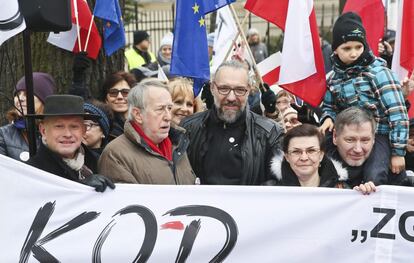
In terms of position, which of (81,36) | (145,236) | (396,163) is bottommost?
Result: (145,236)

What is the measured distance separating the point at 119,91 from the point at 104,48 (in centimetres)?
137

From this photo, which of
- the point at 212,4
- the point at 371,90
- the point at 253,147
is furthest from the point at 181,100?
the point at 371,90

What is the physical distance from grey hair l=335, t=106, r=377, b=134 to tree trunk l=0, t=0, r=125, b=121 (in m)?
3.42

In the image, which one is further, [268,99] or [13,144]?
[268,99]

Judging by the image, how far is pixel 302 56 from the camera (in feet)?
24.0

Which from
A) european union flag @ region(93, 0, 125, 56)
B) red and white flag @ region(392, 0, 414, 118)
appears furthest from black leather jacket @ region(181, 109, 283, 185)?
european union flag @ region(93, 0, 125, 56)

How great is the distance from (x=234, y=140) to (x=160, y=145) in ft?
2.05

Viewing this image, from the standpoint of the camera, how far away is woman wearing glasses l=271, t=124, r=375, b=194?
5809 millimetres

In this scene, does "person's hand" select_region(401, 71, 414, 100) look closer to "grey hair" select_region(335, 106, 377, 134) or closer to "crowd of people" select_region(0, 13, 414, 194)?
"crowd of people" select_region(0, 13, 414, 194)

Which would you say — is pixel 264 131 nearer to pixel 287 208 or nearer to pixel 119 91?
pixel 287 208

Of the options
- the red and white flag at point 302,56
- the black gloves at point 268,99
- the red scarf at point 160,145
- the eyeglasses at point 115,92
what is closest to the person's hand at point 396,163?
the red and white flag at point 302,56

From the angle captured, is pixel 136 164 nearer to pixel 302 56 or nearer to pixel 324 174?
pixel 324 174

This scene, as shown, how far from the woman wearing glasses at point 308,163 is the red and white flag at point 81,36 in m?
2.82

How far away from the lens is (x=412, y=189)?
5.35 m
